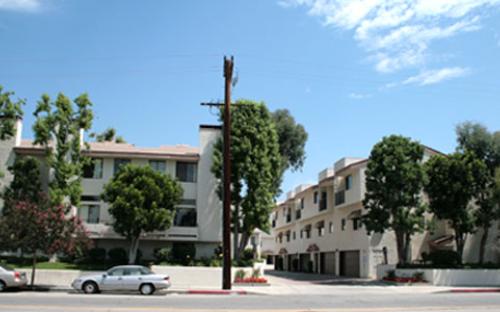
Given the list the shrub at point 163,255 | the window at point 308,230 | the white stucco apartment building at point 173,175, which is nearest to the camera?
the shrub at point 163,255

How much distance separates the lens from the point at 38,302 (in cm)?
1769

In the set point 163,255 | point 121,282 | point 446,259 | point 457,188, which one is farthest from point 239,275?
point 457,188

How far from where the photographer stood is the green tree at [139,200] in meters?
30.9

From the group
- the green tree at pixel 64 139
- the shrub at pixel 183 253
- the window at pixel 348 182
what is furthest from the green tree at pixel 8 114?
the window at pixel 348 182

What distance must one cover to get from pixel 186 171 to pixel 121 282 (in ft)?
47.8

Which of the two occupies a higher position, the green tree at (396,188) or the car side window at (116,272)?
the green tree at (396,188)

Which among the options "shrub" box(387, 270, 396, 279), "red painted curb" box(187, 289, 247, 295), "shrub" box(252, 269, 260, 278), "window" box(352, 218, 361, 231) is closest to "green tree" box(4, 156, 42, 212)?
"red painted curb" box(187, 289, 247, 295)

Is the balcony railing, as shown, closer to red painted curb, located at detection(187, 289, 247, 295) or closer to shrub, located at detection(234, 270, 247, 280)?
shrub, located at detection(234, 270, 247, 280)

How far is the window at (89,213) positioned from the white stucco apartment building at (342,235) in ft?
62.0

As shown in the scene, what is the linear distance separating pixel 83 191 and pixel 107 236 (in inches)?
151

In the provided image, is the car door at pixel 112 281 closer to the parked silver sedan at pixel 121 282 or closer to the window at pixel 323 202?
the parked silver sedan at pixel 121 282

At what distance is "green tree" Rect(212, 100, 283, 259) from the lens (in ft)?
108

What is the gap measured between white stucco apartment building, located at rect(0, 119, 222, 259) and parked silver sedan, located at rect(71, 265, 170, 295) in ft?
36.1

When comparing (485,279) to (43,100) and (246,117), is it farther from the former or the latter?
(43,100)
